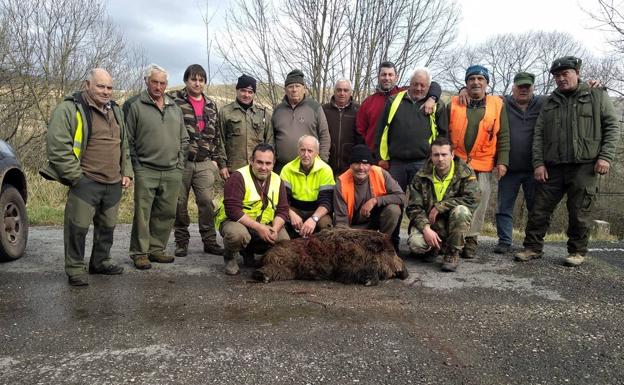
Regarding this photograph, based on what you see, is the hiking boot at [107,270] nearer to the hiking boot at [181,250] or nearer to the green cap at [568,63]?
the hiking boot at [181,250]

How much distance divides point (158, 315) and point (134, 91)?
14.6 metres

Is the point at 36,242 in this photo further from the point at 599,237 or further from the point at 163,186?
the point at 599,237

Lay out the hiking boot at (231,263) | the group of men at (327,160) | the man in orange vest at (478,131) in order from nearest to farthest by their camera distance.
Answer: the group of men at (327,160) < the hiking boot at (231,263) < the man in orange vest at (478,131)

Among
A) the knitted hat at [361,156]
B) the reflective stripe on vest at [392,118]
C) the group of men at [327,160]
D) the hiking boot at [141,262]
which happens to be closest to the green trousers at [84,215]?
the group of men at [327,160]

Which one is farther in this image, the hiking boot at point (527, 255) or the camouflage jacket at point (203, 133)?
the hiking boot at point (527, 255)

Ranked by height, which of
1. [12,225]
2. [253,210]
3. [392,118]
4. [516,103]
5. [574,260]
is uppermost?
[516,103]

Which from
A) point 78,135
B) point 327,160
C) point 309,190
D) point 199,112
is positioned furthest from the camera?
point 327,160

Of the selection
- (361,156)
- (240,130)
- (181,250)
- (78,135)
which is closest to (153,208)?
(181,250)

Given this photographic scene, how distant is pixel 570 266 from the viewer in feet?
18.2

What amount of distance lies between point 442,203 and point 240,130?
2.71 m

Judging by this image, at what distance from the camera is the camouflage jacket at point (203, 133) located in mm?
5656

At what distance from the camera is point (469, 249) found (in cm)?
599

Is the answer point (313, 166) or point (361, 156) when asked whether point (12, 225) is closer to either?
point (313, 166)

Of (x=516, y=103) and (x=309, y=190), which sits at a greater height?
(x=516, y=103)
